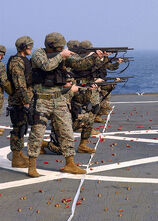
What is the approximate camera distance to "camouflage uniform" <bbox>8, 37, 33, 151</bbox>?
845 centimetres

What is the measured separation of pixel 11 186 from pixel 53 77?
6.16ft

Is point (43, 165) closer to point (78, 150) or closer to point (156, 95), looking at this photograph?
point (78, 150)

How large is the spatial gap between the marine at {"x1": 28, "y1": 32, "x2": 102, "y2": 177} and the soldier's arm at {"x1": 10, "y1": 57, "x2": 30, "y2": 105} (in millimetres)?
309

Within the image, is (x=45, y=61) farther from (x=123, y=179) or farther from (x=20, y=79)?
(x=123, y=179)

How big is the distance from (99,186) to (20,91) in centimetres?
215

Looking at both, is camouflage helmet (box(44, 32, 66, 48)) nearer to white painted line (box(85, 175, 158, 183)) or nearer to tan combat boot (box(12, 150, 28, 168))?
tan combat boot (box(12, 150, 28, 168))

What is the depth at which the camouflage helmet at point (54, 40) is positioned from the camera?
8.05 meters

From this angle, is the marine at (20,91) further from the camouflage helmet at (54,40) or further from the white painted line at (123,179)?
the white painted line at (123,179)

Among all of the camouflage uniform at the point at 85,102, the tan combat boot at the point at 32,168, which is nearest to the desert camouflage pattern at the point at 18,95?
the tan combat boot at the point at 32,168

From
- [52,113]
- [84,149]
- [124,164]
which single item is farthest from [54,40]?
[84,149]

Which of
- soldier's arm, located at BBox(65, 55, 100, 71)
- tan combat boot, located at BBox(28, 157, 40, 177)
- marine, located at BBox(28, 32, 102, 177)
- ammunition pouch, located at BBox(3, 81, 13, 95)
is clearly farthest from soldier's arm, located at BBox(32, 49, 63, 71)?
tan combat boot, located at BBox(28, 157, 40, 177)

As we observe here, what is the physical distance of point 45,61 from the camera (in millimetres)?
7762

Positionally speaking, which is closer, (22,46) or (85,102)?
(22,46)

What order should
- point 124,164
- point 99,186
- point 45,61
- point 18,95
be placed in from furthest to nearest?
point 124,164 → point 18,95 → point 45,61 → point 99,186
